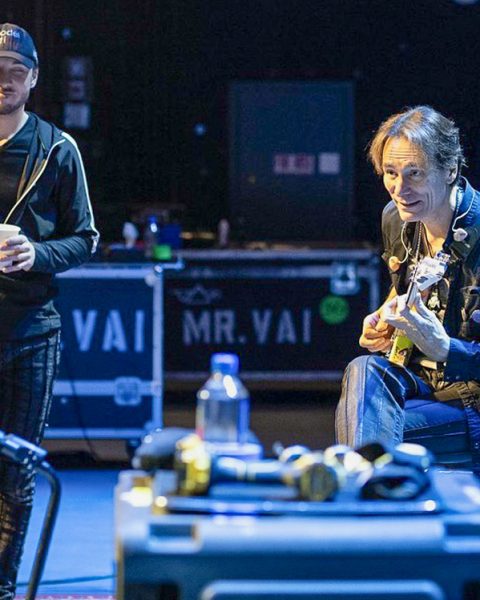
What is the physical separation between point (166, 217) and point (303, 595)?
7.04 meters

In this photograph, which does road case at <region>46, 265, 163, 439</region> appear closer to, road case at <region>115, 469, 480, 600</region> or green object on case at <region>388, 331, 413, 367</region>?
green object on case at <region>388, 331, 413, 367</region>

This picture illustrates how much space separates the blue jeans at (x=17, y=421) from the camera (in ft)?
12.1

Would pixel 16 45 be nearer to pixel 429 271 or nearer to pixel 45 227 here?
pixel 45 227

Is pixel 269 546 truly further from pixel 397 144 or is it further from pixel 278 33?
pixel 278 33

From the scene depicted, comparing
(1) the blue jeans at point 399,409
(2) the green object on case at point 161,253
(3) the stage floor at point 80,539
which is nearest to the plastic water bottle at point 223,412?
(1) the blue jeans at point 399,409

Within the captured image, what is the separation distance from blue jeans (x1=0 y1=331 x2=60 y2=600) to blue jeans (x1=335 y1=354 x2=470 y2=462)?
868 mm

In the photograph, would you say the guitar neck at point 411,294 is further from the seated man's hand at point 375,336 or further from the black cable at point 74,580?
the black cable at point 74,580

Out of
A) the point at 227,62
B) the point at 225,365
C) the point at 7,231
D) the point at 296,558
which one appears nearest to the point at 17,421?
the point at 7,231

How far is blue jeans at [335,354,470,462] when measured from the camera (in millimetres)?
3299

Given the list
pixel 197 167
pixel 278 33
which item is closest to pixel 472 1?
pixel 278 33

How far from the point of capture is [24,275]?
12.3ft

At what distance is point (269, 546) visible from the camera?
2.03m

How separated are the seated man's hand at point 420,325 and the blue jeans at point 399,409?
0.46ft

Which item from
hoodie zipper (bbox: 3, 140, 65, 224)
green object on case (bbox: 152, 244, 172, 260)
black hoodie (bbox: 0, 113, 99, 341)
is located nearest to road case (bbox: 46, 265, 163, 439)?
green object on case (bbox: 152, 244, 172, 260)
